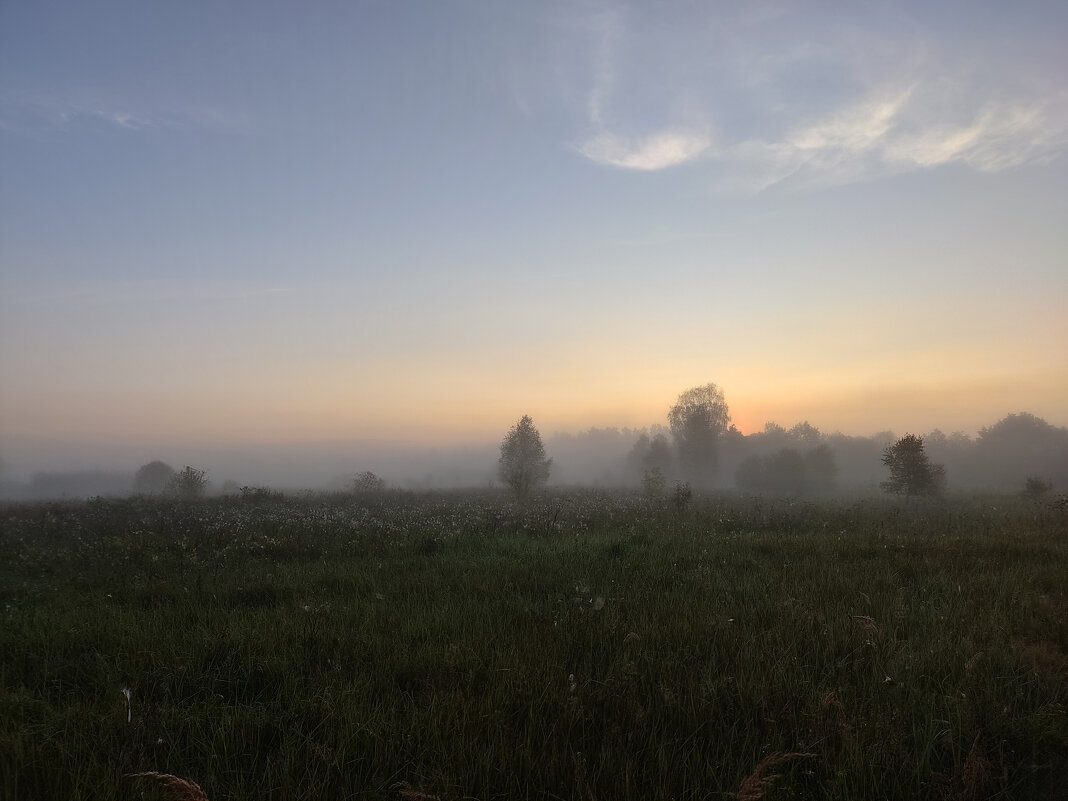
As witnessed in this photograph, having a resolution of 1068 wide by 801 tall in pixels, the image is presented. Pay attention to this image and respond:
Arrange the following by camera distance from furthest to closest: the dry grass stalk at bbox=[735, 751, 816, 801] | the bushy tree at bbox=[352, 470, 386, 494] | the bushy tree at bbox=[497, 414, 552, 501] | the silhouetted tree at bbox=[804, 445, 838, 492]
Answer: the silhouetted tree at bbox=[804, 445, 838, 492]
the bushy tree at bbox=[497, 414, 552, 501]
the bushy tree at bbox=[352, 470, 386, 494]
the dry grass stalk at bbox=[735, 751, 816, 801]

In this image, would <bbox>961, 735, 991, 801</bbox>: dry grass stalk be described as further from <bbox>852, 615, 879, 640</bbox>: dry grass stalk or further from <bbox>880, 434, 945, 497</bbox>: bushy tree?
<bbox>880, 434, 945, 497</bbox>: bushy tree

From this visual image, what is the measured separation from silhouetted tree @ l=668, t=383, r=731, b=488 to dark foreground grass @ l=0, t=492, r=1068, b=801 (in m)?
56.5

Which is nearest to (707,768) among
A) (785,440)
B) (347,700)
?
(347,700)

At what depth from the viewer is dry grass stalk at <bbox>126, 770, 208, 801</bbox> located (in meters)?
2.03

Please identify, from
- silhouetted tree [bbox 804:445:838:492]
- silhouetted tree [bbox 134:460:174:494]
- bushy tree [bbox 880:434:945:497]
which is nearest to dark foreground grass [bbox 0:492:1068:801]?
bushy tree [bbox 880:434:945:497]

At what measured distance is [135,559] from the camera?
29.2ft

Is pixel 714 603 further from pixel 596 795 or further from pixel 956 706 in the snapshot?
pixel 596 795

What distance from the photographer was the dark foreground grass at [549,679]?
102 inches

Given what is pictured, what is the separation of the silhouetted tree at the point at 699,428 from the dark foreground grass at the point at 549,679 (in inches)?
2223

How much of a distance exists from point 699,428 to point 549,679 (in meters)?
63.2

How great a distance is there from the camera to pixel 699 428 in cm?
6278

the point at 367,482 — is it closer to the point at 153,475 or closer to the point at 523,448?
the point at 523,448

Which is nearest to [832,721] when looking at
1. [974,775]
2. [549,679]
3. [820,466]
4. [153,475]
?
[974,775]

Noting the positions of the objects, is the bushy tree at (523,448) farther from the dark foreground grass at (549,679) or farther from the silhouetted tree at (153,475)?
the silhouetted tree at (153,475)
